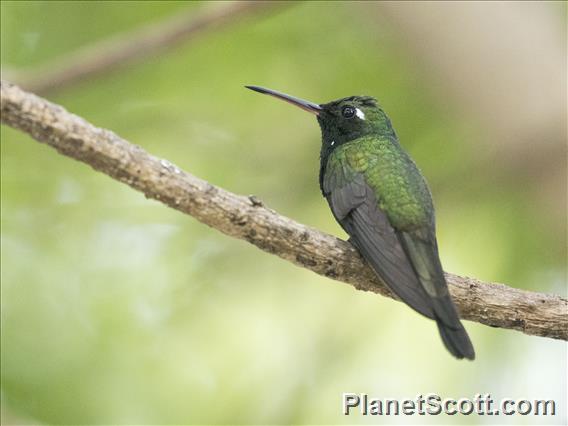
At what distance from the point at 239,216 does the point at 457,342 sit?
1.22 metres

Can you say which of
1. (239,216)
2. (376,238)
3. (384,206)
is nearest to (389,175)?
(384,206)

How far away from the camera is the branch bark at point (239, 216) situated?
12.9ft

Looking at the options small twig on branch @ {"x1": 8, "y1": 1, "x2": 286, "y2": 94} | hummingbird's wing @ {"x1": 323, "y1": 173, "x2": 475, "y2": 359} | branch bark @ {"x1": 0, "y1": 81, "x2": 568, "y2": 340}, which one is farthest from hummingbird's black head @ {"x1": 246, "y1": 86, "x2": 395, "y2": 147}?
branch bark @ {"x1": 0, "y1": 81, "x2": 568, "y2": 340}

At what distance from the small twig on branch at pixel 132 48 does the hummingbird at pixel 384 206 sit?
127 cm

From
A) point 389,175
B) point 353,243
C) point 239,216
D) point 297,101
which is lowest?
point 239,216

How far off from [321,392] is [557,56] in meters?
3.42

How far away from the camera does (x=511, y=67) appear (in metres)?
6.85

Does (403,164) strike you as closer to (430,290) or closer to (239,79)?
(430,290)

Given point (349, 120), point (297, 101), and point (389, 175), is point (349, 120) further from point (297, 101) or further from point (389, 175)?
→ point (389, 175)

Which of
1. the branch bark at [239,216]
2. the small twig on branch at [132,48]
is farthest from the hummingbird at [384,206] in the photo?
the small twig on branch at [132,48]

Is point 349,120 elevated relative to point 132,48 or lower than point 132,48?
lower

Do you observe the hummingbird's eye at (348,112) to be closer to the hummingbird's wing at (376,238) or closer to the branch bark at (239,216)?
the hummingbird's wing at (376,238)

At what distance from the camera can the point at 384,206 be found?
5148mm

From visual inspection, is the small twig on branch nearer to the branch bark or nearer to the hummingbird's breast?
the hummingbird's breast
